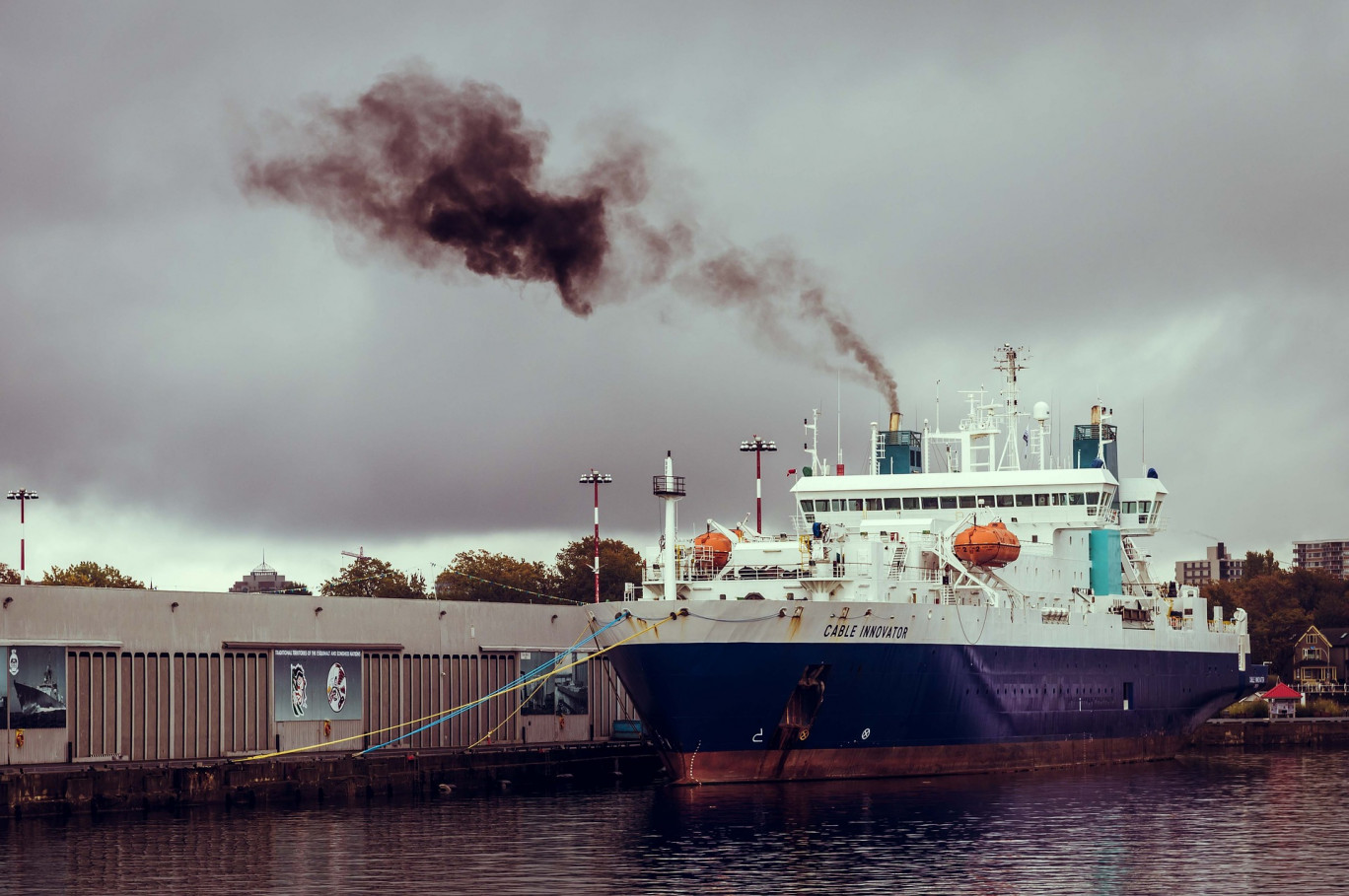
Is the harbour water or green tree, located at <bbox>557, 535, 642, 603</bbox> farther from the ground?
green tree, located at <bbox>557, 535, 642, 603</bbox>

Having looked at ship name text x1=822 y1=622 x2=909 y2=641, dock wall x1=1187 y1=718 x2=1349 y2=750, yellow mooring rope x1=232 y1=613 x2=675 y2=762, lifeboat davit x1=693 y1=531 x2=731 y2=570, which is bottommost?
dock wall x1=1187 y1=718 x2=1349 y2=750

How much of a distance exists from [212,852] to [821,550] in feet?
71.8

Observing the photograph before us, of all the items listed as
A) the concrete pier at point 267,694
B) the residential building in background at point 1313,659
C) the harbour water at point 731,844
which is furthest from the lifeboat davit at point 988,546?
the residential building in background at point 1313,659

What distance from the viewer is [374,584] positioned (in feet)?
406

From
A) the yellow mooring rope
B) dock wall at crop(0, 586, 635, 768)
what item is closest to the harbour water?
the yellow mooring rope

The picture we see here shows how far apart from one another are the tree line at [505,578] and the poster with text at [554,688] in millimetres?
50509

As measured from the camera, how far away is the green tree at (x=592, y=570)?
11919 centimetres

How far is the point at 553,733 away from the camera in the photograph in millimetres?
63906

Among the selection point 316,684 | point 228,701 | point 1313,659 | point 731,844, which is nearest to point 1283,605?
point 1313,659

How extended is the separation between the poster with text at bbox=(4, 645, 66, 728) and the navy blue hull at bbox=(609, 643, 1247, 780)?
1528cm

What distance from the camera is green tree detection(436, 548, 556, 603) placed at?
11906 centimetres

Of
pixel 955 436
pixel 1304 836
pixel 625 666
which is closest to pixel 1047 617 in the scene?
pixel 955 436

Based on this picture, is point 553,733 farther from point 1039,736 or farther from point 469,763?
point 1039,736

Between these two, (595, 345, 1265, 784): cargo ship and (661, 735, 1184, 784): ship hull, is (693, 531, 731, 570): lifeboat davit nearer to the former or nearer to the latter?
(595, 345, 1265, 784): cargo ship
